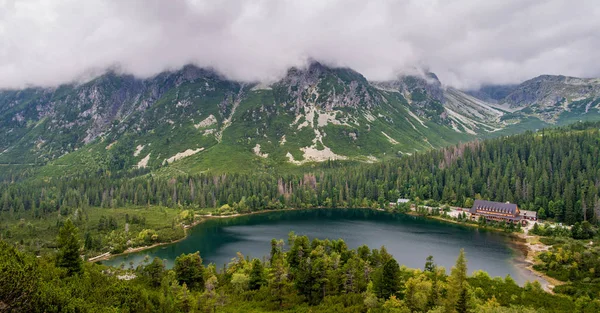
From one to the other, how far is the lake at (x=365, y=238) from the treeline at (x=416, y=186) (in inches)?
861

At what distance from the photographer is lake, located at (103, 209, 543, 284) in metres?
88.8

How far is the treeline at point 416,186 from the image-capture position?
448 ft

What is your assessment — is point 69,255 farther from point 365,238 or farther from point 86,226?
point 86,226

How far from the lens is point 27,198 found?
154 meters

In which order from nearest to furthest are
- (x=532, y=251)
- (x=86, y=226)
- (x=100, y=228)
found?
(x=532, y=251) → (x=100, y=228) → (x=86, y=226)

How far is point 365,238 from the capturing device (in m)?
111

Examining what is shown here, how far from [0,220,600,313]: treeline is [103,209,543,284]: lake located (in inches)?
889

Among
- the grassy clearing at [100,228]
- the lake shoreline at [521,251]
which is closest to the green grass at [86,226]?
the grassy clearing at [100,228]

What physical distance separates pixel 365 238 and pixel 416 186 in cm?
7326

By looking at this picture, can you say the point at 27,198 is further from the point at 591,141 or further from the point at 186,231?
the point at 591,141

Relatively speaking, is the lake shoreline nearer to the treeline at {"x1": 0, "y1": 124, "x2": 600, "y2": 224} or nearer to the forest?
the forest

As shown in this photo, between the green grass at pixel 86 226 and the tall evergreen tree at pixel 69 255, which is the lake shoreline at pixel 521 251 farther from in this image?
the tall evergreen tree at pixel 69 255

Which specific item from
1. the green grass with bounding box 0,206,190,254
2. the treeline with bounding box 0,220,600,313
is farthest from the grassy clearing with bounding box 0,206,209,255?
the treeline with bounding box 0,220,600,313

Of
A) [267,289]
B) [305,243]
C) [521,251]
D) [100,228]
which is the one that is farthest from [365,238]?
[100,228]
